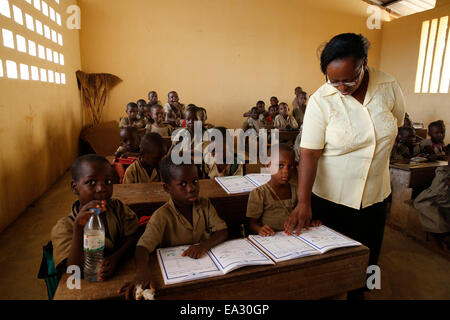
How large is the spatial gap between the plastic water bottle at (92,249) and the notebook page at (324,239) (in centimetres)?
83

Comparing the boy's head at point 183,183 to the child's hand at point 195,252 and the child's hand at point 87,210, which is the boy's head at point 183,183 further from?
the child's hand at point 87,210

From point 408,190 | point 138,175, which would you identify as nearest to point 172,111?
point 138,175

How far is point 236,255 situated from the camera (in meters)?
1.16

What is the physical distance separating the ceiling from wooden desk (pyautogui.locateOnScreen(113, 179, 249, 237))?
10.0m

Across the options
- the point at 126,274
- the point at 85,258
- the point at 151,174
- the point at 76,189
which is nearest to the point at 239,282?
the point at 126,274

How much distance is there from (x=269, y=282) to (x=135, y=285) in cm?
48

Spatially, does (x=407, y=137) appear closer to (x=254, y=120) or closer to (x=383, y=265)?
(x=383, y=265)

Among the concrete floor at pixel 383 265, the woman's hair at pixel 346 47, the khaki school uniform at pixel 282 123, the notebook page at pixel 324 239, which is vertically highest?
the woman's hair at pixel 346 47

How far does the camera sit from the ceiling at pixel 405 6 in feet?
28.9

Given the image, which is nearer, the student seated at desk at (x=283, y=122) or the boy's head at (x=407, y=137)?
the boy's head at (x=407, y=137)

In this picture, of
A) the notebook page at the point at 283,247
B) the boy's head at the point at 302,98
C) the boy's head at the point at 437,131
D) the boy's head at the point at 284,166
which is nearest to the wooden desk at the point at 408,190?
the boy's head at the point at 437,131

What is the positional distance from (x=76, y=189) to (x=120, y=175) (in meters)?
1.40

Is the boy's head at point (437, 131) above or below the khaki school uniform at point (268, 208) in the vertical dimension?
above
